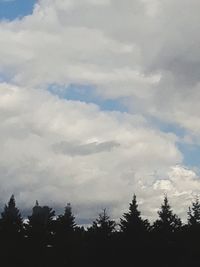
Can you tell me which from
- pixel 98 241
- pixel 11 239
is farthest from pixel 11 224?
pixel 98 241

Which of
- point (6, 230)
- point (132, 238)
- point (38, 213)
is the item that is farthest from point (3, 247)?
point (132, 238)

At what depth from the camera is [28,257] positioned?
63.2 metres

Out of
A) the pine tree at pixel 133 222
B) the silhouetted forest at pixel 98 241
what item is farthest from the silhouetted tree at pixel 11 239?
the pine tree at pixel 133 222

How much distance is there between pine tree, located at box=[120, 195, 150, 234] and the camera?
2924 inches

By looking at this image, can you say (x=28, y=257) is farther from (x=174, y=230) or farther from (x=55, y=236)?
(x=174, y=230)

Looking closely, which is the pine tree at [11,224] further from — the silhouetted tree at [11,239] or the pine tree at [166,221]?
the pine tree at [166,221]

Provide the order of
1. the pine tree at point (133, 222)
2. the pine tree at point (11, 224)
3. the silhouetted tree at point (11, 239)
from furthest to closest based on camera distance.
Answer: the pine tree at point (133, 222), the pine tree at point (11, 224), the silhouetted tree at point (11, 239)

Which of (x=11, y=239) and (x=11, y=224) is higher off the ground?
(x=11, y=224)

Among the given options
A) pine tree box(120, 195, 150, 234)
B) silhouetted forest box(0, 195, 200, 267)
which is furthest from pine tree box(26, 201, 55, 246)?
pine tree box(120, 195, 150, 234)

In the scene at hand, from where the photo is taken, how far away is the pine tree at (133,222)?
7427 centimetres

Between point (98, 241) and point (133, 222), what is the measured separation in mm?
5060

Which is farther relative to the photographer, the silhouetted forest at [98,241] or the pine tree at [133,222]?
the pine tree at [133,222]

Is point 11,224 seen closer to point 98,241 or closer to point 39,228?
point 39,228

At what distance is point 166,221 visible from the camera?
80562mm
